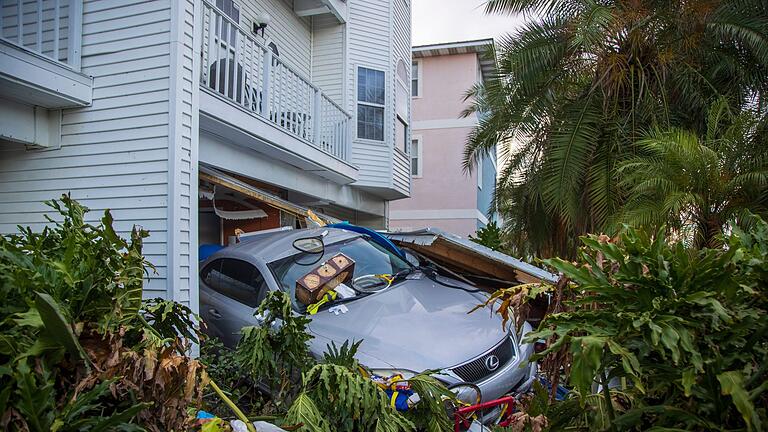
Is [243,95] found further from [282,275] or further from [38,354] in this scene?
[38,354]

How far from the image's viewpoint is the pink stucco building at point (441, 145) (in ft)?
64.1

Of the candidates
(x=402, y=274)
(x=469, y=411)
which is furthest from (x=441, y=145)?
(x=469, y=411)

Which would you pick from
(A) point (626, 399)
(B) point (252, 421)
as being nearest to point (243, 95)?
(B) point (252, 421)

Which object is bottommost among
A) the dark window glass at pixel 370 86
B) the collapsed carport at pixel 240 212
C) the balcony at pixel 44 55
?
the collapsed carport at pixel 240 212

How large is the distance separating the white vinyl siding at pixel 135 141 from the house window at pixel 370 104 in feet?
21.0

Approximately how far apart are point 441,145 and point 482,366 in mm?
16066

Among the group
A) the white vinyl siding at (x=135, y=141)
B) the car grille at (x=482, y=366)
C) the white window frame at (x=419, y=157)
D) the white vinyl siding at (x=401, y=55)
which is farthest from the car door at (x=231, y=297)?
the white window frame at (x=419, y=157)

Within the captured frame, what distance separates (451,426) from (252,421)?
3.79ft

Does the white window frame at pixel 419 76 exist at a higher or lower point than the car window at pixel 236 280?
higher

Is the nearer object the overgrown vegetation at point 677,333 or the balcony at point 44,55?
the overgrown vegetation at point 677,333

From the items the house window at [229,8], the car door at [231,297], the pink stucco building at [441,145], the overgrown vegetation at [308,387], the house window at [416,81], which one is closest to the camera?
the overgrown vegetation at [308,387]

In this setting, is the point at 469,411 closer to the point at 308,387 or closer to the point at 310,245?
the point at 308,387

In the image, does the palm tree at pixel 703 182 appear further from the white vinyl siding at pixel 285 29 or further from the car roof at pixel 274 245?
the white vinyl siding at pixel 285 29

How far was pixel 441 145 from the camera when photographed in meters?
19.9
